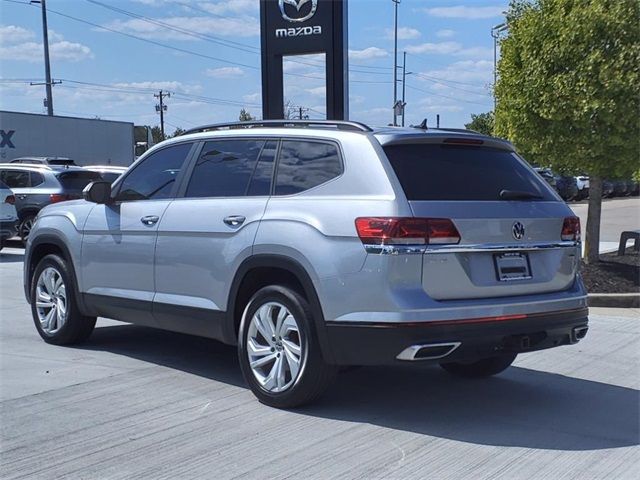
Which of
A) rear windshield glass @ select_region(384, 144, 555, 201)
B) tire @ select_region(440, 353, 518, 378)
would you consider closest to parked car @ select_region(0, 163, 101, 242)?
tire @ select_region(440, 353, 518, 378)

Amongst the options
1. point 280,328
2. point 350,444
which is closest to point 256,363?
point 280,328

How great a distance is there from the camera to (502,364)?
20.2ft

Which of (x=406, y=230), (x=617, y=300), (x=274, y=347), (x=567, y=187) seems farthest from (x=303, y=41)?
(x=567, y=187)

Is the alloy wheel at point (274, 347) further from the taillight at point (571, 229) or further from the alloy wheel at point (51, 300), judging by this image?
the alloy wheel at point (51, 300)

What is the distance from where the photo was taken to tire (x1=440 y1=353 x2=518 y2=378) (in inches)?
241

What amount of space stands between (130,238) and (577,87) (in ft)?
21.4

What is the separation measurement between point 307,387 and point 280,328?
1.48 feet

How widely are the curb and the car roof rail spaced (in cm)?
555

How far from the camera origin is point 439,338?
4.62 meters

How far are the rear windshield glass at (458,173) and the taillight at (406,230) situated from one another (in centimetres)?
21

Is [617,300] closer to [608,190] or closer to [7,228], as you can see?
[7,228]

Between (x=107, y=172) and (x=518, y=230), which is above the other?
(x=107, y=172)

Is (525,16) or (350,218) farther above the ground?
(525,16)

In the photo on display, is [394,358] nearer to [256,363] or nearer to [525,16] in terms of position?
[256,363]
